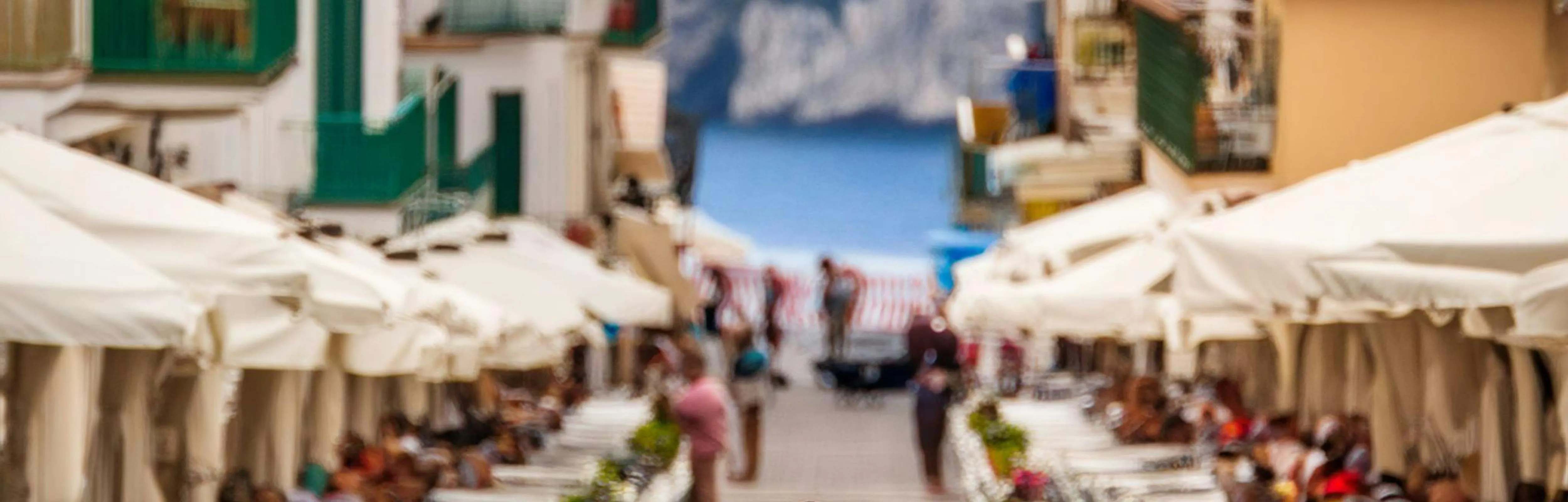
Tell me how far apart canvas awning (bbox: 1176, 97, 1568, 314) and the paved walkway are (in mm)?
11105

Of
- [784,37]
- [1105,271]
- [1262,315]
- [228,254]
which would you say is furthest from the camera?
[784,37]

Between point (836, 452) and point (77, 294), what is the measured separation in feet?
73.0

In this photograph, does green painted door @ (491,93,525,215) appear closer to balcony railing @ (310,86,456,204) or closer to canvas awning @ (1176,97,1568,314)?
balcony railing @ (310,86,456,204)

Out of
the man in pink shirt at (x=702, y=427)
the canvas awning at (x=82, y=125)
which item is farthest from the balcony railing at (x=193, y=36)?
the man in pink shirt at (x=702, y=427)

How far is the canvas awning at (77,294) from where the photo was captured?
10.1 metres

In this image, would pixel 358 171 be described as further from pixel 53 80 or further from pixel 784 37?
pixel 784 37

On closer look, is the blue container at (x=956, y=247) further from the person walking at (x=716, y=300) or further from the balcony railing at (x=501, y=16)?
the balcony railing at (x=501, y=16)

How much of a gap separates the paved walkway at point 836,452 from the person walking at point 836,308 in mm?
909

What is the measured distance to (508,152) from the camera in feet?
134

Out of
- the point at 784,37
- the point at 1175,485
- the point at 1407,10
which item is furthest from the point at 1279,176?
the point at 784,37

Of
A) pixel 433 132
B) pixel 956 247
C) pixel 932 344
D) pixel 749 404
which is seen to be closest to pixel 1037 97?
pixel 932 344

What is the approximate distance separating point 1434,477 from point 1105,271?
25.7 feet

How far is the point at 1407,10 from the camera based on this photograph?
22328 millimetres

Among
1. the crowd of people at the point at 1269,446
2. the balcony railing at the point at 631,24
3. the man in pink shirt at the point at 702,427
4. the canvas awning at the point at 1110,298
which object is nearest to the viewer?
the crowd of people at the point at 1269,446
